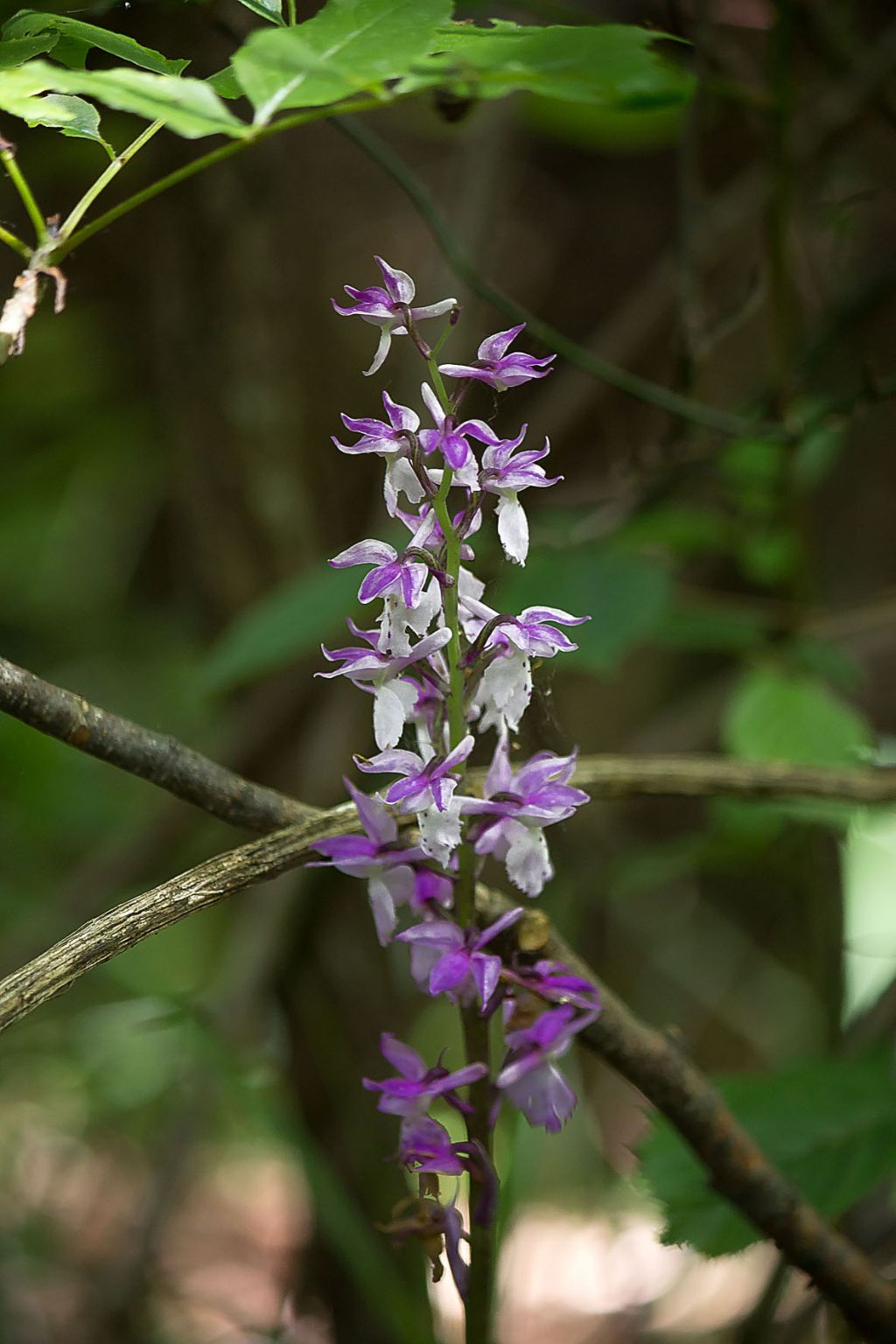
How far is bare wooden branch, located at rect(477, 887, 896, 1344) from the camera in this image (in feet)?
2.08

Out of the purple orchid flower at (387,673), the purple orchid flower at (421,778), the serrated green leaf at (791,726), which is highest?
the purple orchid flower at (387,673)

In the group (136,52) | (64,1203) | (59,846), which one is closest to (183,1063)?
(59,846)

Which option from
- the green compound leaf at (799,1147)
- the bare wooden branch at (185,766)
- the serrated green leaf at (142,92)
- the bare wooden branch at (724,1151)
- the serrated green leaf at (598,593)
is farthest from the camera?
the serrated green leaf at (598,593)

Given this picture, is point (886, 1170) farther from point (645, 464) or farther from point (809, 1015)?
point (809, 1015)

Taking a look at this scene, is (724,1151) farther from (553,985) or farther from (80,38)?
(80,38)

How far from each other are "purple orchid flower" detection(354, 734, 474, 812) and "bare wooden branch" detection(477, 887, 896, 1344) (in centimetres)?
12

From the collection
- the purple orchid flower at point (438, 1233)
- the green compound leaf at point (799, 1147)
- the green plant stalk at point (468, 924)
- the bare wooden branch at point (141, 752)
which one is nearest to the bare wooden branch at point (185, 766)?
the bare wooden branch at point (141, 752)

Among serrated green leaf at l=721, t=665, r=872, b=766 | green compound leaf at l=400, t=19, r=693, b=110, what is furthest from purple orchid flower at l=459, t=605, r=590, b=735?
serrated green leaf at l=721, t=665, r=872, b=766

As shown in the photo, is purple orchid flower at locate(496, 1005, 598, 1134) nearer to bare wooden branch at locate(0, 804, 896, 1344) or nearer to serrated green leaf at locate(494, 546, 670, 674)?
bare wooden branch at locate(0, 804, 896, 1344)

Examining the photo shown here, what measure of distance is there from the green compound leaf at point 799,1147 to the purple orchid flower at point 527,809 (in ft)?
1.41

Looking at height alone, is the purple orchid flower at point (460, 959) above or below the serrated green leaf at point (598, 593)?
below

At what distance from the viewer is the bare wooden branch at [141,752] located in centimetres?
50

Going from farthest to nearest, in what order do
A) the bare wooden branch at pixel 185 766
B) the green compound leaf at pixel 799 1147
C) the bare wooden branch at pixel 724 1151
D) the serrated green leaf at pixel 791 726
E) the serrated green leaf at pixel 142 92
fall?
the serrated green leaf at pixel 791 726 → the green compound leaf at pixel 799 1147 → the bare wooden branch at pixel 724 1151 → the bare wooden branch at pixel 185 766 → the serrated green leaf at pixel 142 92

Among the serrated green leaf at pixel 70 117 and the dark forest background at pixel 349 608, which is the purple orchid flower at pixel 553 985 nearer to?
the dark forest background at pixel 349 608
